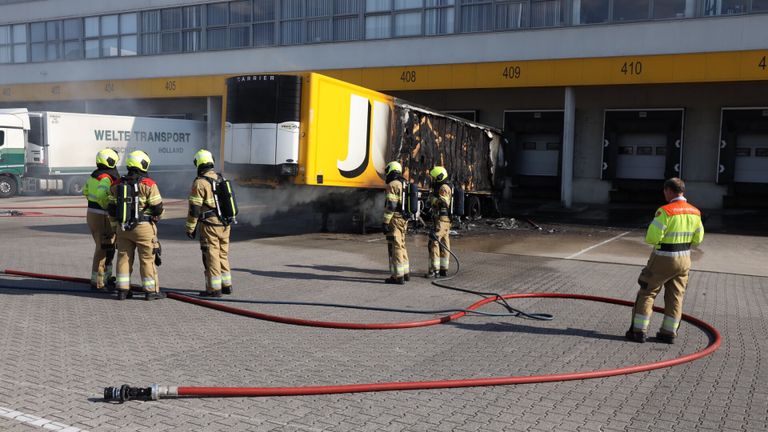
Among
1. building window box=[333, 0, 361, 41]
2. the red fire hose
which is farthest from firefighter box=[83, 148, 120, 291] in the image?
building window box=[333, 0, 361, 41]

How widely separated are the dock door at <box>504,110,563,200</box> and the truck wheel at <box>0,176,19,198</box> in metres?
19.4

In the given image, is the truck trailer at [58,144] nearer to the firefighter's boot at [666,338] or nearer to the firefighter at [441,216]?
the firefighter at [441,216]

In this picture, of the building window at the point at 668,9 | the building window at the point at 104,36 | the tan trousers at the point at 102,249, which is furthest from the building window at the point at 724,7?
the building window at the point at 104,36

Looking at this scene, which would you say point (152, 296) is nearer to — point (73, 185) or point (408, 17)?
point (408, 17)

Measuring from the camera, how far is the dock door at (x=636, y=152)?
2562 centimetres

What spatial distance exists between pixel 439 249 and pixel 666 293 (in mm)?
4279

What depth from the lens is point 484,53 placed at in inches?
991

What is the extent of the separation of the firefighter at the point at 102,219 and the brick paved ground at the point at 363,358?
0.98 ft

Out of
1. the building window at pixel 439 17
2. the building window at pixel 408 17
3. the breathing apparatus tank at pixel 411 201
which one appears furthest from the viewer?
the building window at pixel 408 17

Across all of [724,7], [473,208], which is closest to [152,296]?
[473,208]

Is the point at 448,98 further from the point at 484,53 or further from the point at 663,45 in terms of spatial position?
the point at 663,45

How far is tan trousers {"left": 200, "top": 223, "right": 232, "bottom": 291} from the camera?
8398mm

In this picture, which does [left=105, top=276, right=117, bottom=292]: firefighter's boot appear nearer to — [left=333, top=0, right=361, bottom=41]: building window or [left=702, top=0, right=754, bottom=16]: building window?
[left=333, top=0, right=361, bottom=41]: building window

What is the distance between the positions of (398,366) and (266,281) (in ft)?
14.3
